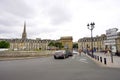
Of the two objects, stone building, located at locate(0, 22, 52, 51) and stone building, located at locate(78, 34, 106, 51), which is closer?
stone building, located at locate(78, 34, 106, 51)

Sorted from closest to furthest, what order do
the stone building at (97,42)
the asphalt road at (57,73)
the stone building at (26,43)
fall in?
the asphalt road at (57,73) → the stone building at (97,42) → the stone building at (26,43)

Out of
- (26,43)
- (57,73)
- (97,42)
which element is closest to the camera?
(57,73)

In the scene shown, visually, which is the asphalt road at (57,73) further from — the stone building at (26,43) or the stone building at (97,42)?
the stone building at (26,43)

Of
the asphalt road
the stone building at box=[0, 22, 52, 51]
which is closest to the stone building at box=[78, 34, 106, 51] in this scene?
the stone building at box=[0, 22, 52, 51]

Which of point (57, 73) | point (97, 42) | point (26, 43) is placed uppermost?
point (97, 42)

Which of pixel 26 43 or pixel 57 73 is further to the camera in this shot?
pixel 26 43

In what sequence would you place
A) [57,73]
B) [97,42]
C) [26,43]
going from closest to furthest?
[57,73] → [97,42] → [26,43]

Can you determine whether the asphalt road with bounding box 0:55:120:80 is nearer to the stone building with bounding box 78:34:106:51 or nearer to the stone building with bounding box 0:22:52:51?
the stone building with bounding box 78:34:106:51

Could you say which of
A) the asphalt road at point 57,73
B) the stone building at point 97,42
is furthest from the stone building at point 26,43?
the asphalt road at point 57,73

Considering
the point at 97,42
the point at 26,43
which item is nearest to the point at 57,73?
the point at 97,42

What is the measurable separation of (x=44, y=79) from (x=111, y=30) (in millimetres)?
13349

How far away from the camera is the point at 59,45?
12406 centimetres

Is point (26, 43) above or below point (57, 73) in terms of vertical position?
above

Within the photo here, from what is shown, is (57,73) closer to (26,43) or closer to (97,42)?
(97,42)
